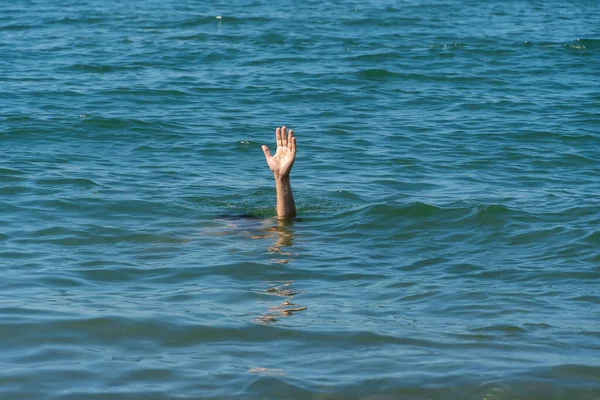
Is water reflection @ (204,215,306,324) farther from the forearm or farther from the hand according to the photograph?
the hand

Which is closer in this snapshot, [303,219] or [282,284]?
[282,284]

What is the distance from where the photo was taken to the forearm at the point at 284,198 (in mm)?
9250

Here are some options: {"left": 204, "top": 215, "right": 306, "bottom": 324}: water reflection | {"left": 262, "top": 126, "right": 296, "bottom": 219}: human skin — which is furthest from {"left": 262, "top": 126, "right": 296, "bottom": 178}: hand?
{"left": 204, "top": 215, "right": 306, "bottom": 324}: water reflection

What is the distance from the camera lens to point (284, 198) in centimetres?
938

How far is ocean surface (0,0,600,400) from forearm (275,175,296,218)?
16 cm

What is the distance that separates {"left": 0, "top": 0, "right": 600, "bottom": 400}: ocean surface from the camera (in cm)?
575

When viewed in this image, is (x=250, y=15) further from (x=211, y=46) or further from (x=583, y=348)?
(x=583, y=348)

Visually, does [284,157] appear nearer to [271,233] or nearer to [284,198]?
[284,198]

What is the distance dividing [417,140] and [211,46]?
8.56 m

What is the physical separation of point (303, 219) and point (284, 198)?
46 cm

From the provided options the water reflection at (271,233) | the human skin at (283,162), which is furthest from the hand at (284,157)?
the water reflection at (271,233)

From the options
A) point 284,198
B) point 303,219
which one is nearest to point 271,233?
point 284,198

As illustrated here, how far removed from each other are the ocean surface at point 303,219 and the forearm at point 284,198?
6.2 inches

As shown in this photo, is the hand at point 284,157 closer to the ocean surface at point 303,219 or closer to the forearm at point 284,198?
the forearm at point 284,198
